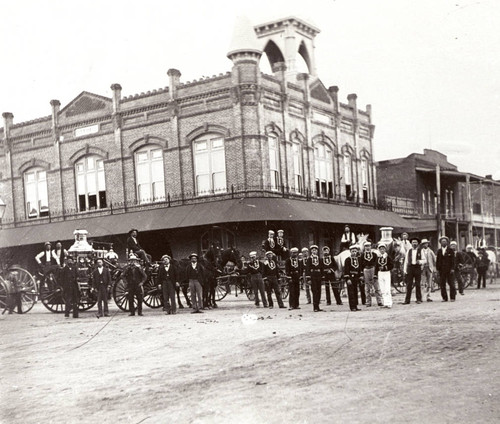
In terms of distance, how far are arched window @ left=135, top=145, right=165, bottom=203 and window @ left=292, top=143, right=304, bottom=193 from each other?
19.4ft

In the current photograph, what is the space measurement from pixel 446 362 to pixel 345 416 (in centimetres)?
280

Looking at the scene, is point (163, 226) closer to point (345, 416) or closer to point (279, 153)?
point (279, 153)

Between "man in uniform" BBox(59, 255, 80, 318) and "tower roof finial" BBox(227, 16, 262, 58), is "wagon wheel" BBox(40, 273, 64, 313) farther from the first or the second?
"tower roof finial" BBox(227, 16, 262, 58)

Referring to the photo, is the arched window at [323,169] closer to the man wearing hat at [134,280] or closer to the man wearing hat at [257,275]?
the man wearing hat at [257,275]

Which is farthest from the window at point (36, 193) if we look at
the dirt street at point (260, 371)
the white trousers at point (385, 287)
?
the white trousers at point (385, 287)

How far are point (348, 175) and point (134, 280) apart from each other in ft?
63.3

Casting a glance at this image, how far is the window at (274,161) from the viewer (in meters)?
27.3

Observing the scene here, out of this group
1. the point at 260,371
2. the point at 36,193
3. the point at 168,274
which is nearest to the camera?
the point at 260,371

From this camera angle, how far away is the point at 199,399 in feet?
21.8

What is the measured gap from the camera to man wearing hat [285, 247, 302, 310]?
54.0ft

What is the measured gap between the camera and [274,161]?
1086 inches

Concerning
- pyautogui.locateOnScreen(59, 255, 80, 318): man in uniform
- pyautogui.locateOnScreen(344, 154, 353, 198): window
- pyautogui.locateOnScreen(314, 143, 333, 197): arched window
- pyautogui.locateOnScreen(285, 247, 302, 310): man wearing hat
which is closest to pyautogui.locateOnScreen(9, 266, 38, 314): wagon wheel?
pyautogui.locateOnScreen(59, 255, 80, 318): man in uniform

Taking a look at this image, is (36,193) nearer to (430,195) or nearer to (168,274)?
(168,274)

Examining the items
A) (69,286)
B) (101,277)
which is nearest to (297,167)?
(101,277)
